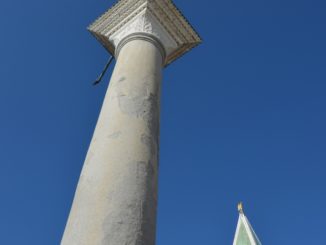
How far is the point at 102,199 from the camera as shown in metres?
2.57

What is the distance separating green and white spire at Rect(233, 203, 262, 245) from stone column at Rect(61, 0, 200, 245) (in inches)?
661

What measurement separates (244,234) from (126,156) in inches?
736

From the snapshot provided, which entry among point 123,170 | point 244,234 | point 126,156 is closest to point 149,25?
point 126,156

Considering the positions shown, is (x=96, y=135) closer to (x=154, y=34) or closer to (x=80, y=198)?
(x=80, y=198)

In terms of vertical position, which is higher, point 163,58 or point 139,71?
point 163,58

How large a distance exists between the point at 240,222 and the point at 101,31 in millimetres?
17657

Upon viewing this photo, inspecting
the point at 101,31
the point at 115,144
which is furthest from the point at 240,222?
the point at 115,144

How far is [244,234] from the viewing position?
65.5 feet

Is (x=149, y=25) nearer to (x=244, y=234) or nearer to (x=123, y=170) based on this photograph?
(x=123, y=170)

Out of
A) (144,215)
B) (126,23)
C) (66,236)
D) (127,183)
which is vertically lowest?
(66,236)

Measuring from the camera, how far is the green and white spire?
1924 centimetres

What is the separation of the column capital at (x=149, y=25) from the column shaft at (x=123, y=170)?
93 cm

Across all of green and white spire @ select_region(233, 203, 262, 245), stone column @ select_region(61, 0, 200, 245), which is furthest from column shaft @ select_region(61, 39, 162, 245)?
green and white spire @ select_region(233, 203, 262, 245)

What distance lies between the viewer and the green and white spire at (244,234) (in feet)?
63.1
